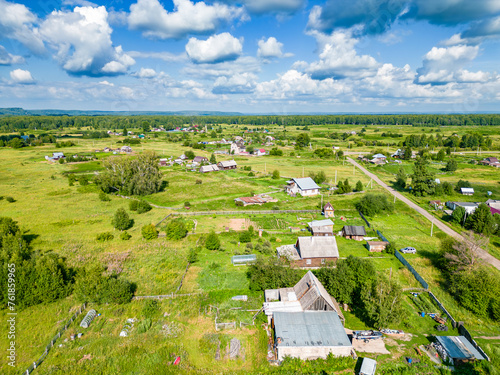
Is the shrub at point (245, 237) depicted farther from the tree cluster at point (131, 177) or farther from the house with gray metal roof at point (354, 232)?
the tree cluster at point (131, 177)

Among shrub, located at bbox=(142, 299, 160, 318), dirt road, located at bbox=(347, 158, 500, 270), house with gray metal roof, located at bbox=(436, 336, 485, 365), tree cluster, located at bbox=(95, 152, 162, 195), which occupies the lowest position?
dirt road, located at bbox=(347, 158, 500, 270)

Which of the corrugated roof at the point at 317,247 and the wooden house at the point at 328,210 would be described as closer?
the corrugated roof at the point at 317,247

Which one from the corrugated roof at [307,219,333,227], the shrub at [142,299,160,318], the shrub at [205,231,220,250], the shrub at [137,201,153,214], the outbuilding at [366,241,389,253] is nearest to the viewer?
the shrub at [142,299,160,318]

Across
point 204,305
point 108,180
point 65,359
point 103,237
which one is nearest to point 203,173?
point 108,180

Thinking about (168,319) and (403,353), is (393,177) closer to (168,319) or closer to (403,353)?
(403,353)

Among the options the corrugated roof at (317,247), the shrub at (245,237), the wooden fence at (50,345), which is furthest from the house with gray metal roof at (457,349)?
the wooden fence at (50,345)

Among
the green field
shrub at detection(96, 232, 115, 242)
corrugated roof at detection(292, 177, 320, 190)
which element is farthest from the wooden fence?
corrugated roof at detection(292, 177, 320, 190)

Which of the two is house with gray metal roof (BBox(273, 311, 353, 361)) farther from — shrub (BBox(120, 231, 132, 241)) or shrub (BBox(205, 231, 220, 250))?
shrub (BBox(120, 231, 132, 241))
